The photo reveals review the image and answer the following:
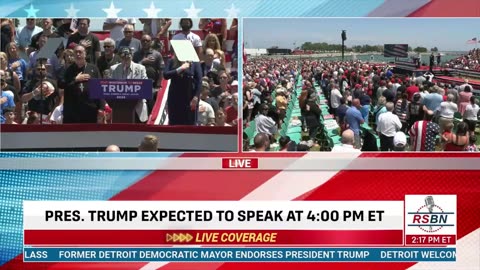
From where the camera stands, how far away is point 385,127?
432cm

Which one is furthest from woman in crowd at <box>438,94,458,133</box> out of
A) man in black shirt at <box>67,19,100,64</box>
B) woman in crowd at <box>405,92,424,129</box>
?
man in black shirt at <box>67,19,100,64</box>

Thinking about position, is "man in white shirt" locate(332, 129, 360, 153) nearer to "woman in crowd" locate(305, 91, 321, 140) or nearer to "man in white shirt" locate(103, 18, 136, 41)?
"woman in crowd" locate(305, 91, 321, 140)

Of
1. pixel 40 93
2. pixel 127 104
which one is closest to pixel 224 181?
pixel 127 104

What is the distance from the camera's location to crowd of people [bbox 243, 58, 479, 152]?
4.29 meters

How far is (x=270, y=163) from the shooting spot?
430 cm

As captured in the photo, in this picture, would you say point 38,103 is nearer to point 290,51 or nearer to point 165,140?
point 165,140

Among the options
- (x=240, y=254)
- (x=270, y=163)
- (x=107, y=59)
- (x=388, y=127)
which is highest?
(x=107, y=59)

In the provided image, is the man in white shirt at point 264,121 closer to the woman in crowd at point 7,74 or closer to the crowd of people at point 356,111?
the crowd of people at point 356,111

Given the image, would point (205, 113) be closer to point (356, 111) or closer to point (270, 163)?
point (270, 163)

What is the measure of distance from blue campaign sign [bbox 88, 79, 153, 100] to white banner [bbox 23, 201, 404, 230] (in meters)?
0.75

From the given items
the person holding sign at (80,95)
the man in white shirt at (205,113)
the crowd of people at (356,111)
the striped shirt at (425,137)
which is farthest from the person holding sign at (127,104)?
the striped shirt at (425,137)

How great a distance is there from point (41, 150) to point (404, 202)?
258cm

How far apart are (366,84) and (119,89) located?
1743 mm

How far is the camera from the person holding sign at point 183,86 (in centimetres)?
434
